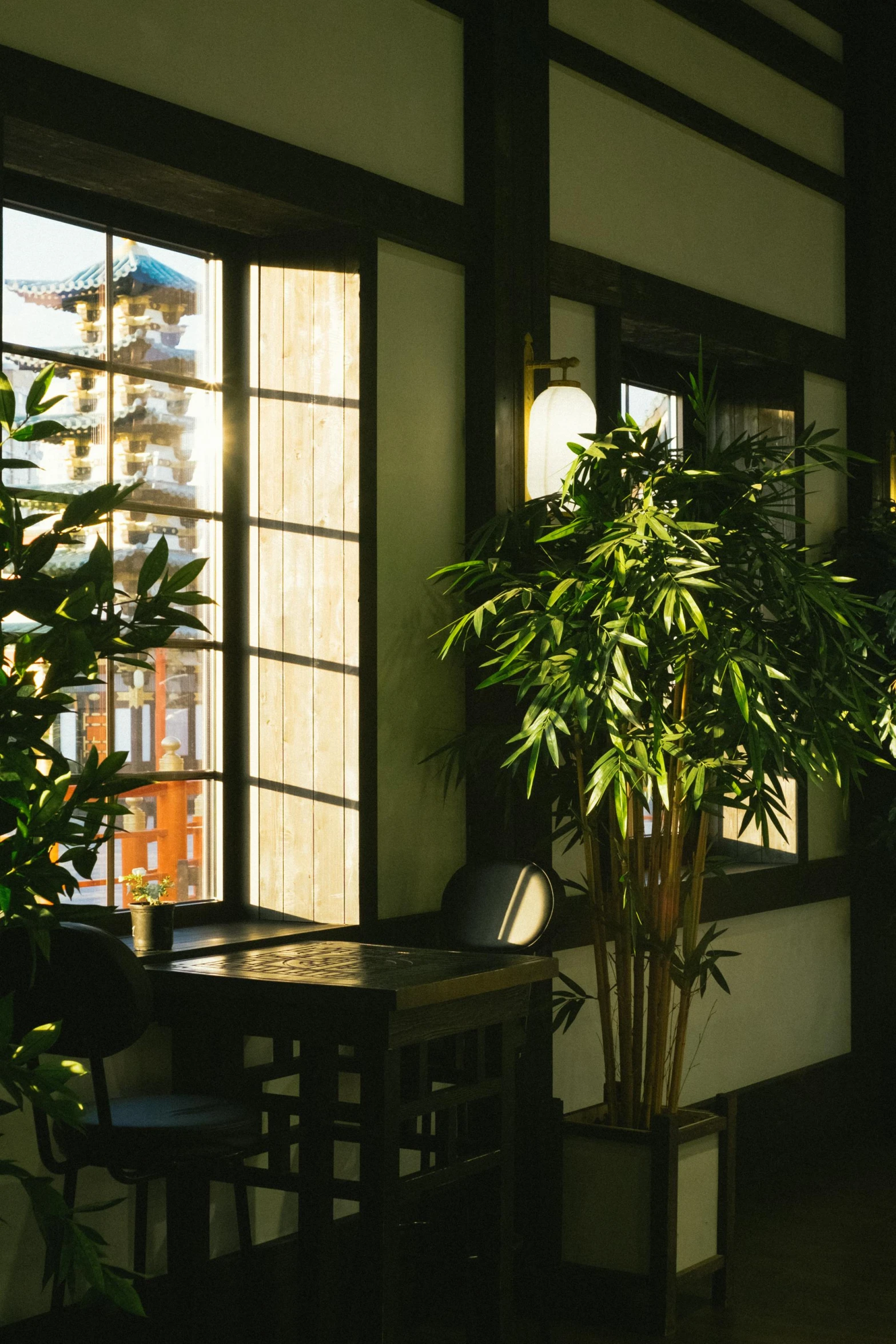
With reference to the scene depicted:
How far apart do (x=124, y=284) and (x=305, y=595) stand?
2.74ft

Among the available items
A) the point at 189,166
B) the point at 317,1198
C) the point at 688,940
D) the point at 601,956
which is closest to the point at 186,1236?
the point at 317,1198

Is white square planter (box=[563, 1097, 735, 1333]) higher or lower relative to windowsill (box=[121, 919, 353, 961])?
lower

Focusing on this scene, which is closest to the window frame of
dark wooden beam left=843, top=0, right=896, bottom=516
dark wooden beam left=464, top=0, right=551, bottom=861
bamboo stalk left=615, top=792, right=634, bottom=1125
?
Answer: dark wooden beam left=464, top=0, right=551, bottom=861

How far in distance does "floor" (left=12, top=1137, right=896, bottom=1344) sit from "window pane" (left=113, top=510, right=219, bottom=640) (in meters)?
1.45

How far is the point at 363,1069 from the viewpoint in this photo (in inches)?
107

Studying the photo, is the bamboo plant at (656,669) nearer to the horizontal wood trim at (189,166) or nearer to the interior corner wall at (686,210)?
the horizontal wood trim at (189,166)

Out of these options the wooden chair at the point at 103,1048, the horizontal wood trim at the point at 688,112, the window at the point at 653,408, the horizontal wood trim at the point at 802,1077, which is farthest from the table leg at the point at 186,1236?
the horizontal wood trim at the point at 688,112

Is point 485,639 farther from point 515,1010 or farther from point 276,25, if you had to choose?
point 276,25

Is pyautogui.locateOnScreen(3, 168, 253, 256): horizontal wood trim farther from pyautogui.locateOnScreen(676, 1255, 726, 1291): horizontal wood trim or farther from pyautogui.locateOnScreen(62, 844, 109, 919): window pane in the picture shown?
pyautogui.locateOnScreen(676, 1255, 726, 1291): horizontal wood trim

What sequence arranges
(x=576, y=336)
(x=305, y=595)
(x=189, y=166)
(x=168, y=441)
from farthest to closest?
(x=576, y=336), (x=305, y=595), (x=168, y=441), (x=189, y=166)

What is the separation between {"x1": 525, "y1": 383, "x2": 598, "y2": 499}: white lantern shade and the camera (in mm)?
3748

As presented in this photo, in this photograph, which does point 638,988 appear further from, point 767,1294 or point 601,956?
point 767,1294

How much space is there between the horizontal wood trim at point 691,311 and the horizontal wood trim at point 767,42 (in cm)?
88

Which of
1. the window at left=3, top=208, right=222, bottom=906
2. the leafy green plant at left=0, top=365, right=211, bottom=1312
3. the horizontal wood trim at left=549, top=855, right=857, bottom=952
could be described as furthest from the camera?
the horizontal wood trim at left=549, top=855, right=857, bottom=952
